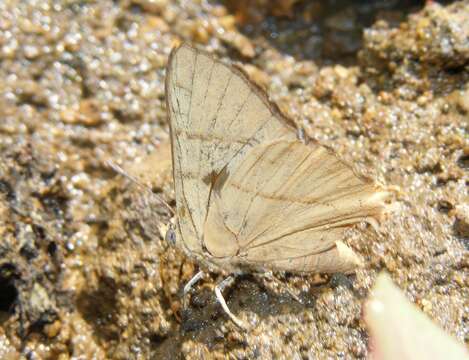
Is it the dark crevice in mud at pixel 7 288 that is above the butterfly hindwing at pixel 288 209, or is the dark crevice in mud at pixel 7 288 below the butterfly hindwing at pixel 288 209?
below

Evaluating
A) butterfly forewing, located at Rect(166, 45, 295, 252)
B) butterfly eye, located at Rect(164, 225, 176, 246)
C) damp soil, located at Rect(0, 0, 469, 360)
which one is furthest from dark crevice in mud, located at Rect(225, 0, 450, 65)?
butterfly eye, located at Rect(164, 225, 176, 246)

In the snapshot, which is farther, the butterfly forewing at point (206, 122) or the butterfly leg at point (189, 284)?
the butterfly leg at point (189, 284)

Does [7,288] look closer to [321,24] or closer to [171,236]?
[171,236]

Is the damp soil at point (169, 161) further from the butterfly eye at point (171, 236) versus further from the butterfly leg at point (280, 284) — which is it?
the butterfly eye at point (171, 236)

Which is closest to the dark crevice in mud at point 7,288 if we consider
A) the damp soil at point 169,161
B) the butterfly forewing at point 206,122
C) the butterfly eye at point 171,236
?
the damp soil at point 169,161

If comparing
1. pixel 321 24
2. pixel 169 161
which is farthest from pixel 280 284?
pixel 321 24

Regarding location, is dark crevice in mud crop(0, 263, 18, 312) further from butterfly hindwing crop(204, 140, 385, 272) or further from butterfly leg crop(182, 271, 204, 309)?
butterfly hindwing crop(204, 140, 385, 272)
